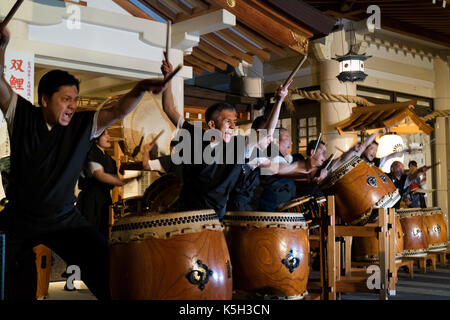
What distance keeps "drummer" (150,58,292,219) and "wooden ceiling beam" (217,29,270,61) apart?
3.48 meters

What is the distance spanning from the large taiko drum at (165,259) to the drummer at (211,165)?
0.48 meters

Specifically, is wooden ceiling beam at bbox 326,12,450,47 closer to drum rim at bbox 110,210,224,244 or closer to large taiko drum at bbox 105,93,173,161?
large taiko drum at bbox 105,93,173,161


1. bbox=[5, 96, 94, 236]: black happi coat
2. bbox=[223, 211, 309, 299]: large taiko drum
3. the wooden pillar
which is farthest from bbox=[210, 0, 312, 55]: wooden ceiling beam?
the wooden pillar

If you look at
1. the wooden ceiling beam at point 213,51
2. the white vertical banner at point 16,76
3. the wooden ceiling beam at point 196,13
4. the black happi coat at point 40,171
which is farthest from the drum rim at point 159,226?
the wooden ceiling beam at point 213,51

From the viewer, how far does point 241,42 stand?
6539mm

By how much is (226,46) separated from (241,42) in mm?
419

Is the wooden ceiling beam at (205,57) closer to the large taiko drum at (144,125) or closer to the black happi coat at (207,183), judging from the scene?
the large taiko drum at (144,125)

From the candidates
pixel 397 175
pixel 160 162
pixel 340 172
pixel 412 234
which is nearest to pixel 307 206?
pixel 340 172

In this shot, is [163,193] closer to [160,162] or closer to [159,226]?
[160,162]

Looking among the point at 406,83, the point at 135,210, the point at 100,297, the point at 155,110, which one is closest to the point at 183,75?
the point at 155,110

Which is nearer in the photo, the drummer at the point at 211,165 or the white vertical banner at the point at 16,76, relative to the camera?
the drummer at the point at 211,165

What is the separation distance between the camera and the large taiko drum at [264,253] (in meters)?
3.27

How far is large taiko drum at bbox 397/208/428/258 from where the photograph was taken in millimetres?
6367
